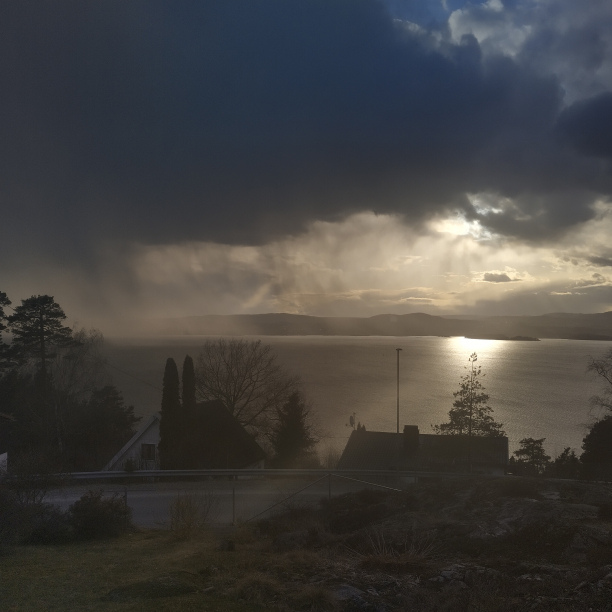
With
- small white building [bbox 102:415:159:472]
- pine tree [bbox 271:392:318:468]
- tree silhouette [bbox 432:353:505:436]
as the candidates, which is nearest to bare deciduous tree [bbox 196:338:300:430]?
pine tree [bbox 271:392:318:468]

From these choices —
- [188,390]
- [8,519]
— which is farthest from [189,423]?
[8,519]

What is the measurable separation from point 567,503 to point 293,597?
24.9ft

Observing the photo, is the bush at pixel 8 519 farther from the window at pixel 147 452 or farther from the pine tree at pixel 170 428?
the window at pixel 147 452

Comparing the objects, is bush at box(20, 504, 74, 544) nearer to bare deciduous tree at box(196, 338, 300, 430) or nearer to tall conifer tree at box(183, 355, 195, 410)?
tall conifer tree at box(183, 355, 195, 410)

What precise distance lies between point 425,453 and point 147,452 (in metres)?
16.8

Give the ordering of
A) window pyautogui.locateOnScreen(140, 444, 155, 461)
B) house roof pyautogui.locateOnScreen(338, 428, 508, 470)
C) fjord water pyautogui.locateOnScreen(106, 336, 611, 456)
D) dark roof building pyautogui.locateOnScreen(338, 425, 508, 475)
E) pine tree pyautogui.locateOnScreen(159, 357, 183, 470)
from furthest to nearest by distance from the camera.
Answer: fjord water pyautogui.locateOnScreen(106, 336, 611, 456)
house roof pyautogui.locateOnScreen(338, 428, 508, 470)
dark roof building pyautogui.locateOnScreen(338, 425, 508, 475)
window pyautogui.locateOnScreen(140, 444, 155, 461)
pine tree pyautogui.locateOnScreen(159, 357, 183, 470)

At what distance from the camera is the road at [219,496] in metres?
16.6

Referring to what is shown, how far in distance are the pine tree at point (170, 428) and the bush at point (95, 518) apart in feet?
54.8

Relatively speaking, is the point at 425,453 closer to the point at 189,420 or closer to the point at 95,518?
the point at 189,420

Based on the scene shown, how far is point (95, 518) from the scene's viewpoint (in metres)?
12.9

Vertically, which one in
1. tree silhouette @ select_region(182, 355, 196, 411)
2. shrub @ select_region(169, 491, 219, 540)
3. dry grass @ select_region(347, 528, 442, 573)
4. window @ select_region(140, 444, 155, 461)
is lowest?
window @ select_region(140, 444, 155, 461)

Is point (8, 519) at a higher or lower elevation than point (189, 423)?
higher

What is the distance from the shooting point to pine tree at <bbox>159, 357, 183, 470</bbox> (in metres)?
29.9

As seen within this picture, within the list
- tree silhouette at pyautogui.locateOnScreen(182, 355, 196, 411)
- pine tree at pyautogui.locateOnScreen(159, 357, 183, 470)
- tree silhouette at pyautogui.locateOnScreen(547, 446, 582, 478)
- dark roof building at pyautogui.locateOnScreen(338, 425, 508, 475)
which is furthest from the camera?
tree silhouette at pyautogui.locateOnScreen(182, 355, 196, 411)
